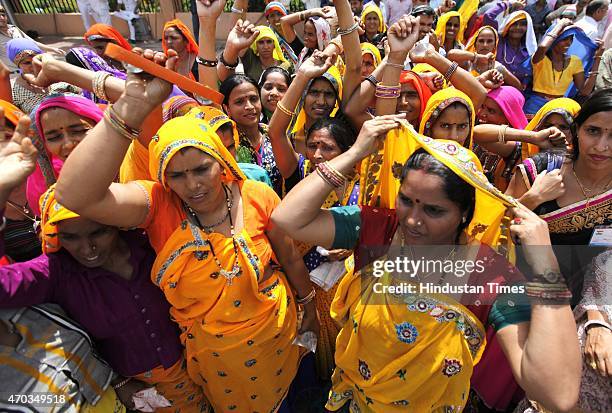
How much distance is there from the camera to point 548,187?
6.47 feet

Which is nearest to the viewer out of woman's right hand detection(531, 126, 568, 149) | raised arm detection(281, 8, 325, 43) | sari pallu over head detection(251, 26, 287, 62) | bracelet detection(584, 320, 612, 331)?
bracelet detection(584, 320, 612, 331)

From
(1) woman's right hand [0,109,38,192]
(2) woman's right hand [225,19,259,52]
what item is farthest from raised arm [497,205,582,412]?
(2) woman's right hand [225,19,259,52]

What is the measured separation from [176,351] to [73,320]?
525 mm

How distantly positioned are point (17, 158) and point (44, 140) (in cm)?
72

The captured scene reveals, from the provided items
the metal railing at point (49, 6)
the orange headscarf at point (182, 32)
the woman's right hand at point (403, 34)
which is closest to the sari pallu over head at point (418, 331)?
the woman's right hand at point (403, 34)

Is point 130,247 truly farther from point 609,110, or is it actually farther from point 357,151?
point 609,110

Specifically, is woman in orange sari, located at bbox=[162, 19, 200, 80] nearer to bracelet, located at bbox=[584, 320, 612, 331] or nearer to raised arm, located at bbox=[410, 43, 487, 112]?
raised arm, located at bbox=[410, 43, 487, 112]

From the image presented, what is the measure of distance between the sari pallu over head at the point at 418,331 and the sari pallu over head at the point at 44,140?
1.51 metres

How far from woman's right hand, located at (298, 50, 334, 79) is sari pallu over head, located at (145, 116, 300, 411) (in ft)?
3.44

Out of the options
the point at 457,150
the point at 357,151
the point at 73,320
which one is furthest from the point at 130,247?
the point at 457,150

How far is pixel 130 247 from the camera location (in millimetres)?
1785

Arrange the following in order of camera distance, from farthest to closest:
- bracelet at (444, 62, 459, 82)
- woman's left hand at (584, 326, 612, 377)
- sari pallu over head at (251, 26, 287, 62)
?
sari pallu over head at (251, 26, 287, 62) → bracelet at (444, 62, 459, 82) → woman's left hand at (584, 326, 612, 377)

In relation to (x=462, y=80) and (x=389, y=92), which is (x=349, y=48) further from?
(x=462, y=80)

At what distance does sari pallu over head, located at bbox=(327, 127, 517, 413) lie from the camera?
141 centimetres
